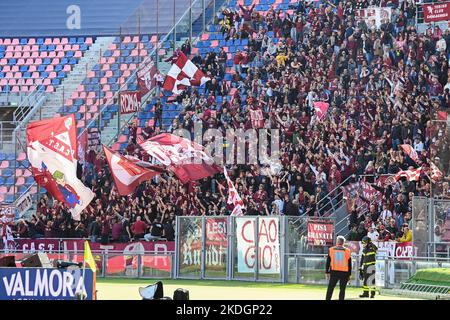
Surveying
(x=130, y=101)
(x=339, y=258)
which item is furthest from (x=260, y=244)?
(x=130, y=101)

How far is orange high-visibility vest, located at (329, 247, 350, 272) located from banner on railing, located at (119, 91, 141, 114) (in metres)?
23.0

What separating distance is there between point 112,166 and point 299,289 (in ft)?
29.3

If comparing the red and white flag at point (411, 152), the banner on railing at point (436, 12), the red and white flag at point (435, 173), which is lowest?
the red and white flag at point (435, 173)

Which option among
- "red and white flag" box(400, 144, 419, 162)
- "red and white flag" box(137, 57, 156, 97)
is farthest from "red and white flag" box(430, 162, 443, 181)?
"red and white flag" box(137, 57, 156, 97)

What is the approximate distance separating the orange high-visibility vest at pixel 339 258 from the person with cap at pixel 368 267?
2683 mm

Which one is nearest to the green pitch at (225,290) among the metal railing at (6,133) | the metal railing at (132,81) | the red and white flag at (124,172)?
the red and white flag at (124,172)

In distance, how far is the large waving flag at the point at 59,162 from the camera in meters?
35.5

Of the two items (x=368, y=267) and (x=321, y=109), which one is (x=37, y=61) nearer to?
(x=321, y=109)

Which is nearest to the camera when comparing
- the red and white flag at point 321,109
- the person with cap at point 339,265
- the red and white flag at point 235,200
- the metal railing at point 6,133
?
the person with cap at point 339,265

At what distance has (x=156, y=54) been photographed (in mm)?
50750

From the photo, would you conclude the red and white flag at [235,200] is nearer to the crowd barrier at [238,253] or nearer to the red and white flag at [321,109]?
the crowd barrier at [238,253]

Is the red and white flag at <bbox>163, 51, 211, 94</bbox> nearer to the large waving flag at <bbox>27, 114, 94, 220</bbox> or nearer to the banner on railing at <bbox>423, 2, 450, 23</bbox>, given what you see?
the banner on railing at <bbox>423, 2, 450, 23</bbox>

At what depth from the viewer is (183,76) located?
4575 centimetres

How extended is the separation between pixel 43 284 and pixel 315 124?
2255cm
